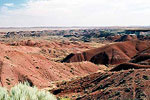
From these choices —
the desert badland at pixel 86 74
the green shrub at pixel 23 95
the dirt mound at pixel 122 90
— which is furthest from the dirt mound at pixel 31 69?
the green shrub at pixel 23 95

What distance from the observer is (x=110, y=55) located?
6544 centimetres

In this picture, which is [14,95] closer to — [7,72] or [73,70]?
[7,72]

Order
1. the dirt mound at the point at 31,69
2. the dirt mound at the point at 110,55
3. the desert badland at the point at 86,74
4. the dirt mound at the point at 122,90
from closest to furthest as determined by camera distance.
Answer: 1. the dirt mound at the point at 122,90
2. the desert badland at the point at 86,74
3. the dirt mound at the point at 31,69
4. the dirt mound at the point at 110,55

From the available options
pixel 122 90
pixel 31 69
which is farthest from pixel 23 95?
pixel 31 69

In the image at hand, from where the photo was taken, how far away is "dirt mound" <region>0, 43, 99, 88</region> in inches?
1258

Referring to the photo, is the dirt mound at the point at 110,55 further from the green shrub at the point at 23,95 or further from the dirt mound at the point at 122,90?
the green shrub at the point at 23,95

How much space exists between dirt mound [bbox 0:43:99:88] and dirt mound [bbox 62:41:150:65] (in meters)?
13.3

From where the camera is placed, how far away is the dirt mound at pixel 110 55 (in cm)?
6398

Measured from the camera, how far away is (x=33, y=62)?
139ft

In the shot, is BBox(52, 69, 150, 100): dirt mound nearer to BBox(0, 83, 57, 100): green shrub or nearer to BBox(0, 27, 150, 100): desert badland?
BBox(0, 27, 150, 100): desert badland

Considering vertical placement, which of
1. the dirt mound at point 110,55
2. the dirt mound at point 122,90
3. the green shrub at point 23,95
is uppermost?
the green shrub at point 23,95

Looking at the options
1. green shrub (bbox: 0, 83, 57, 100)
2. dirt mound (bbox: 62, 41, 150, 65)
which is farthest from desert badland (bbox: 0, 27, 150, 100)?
green shrub (bbox: 0, 83, 57, 100)

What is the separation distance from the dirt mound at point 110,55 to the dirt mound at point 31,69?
1325 cm

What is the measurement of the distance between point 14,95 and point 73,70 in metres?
38.9
